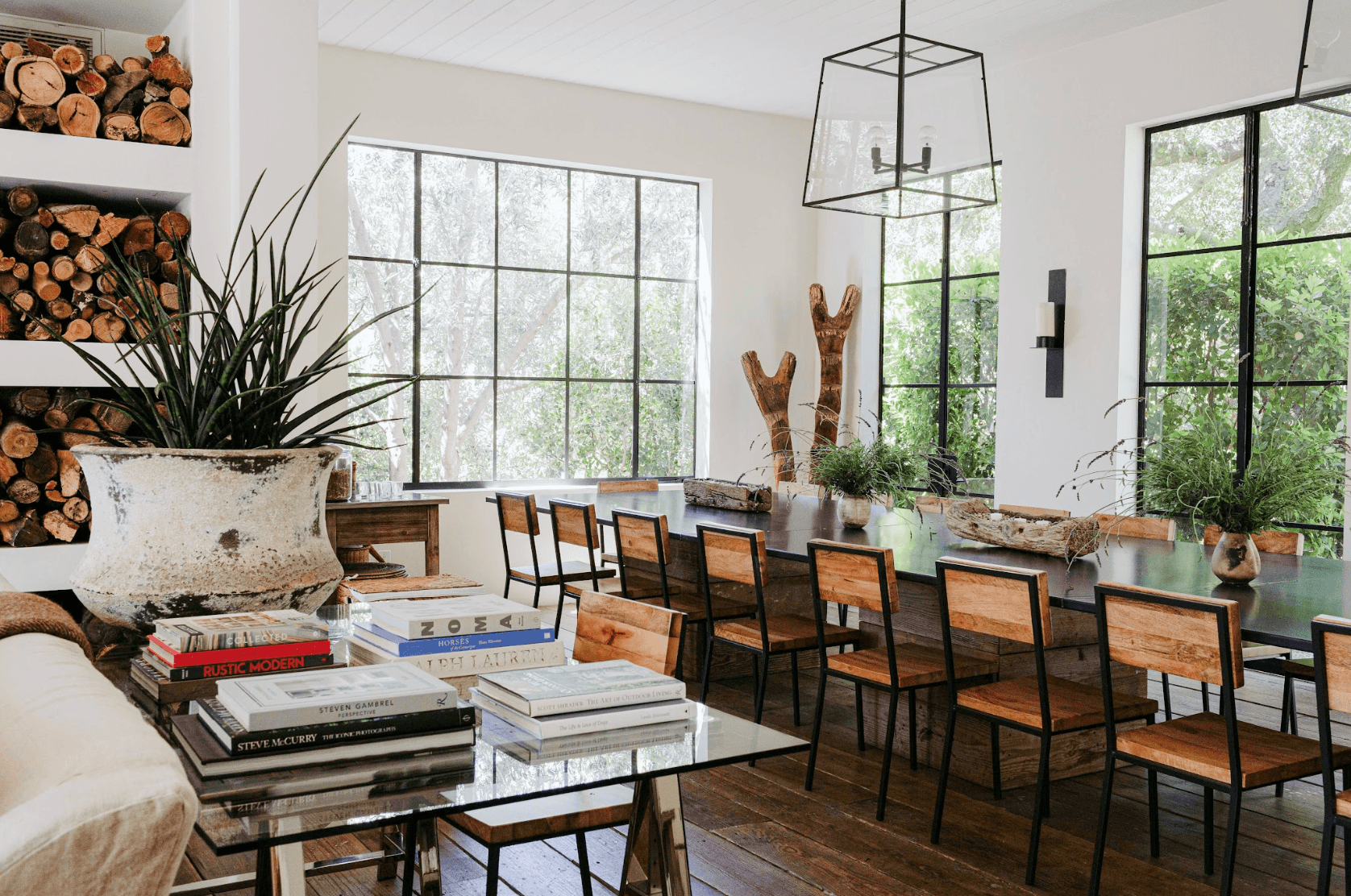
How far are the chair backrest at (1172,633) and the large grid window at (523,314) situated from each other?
480 cm

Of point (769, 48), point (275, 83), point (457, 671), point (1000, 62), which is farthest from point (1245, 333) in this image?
point (457, 671)

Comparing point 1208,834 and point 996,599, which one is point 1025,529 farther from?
point 1208,834

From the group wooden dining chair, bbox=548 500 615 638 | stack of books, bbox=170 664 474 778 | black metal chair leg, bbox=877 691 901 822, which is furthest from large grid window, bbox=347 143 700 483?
stack of books, bbox=170 664 474 778

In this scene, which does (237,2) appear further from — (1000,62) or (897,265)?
(897,265)

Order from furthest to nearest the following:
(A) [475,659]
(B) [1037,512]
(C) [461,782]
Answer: (B) [1037,512]
(A) [475,659]
(C) [461,782]

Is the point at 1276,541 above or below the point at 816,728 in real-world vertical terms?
above

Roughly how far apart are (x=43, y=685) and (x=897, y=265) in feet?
22.7

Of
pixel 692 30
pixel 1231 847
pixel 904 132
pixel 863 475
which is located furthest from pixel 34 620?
pixel 692 30

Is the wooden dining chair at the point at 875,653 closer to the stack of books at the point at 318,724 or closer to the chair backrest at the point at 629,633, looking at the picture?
the chair backrest at the point at 629,633

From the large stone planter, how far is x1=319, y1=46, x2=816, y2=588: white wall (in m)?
4.69

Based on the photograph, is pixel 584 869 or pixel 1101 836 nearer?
pixel 584 869

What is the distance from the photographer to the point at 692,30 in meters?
6.07

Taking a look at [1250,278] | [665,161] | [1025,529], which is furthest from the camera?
[665,161]

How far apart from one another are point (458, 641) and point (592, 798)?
60 cm
